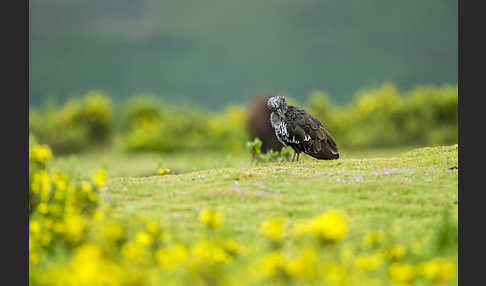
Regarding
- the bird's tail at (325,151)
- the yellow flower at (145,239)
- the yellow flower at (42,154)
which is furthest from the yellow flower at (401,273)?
the yellow flower at (42,154)

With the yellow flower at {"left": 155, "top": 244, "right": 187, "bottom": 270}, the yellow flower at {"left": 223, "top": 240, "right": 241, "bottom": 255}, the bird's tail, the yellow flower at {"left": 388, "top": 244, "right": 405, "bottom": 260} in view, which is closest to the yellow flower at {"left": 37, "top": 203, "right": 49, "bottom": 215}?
the yellow flower at {"left": 155, "top": 244, "right": 187, "bottom": 270}

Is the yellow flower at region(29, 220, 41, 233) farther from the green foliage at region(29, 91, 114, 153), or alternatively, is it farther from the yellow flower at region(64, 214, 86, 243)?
the green foliage at region(29, 91, 114, 153)

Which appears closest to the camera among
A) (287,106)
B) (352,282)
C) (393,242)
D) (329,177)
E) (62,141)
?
(352,282)

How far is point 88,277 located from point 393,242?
2.99 meters

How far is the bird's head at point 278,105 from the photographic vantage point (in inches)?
334

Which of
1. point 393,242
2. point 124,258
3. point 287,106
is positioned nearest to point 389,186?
point 393,242

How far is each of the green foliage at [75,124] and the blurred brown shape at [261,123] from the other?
12.0 meters

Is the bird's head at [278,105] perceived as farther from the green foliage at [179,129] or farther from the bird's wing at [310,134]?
the green foliage at [179,129]

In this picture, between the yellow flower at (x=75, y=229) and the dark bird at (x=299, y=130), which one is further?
the dark bird at (x=299, y=130)

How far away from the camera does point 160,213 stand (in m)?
6.19

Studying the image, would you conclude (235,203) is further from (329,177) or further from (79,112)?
(79,112)

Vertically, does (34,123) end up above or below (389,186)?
above

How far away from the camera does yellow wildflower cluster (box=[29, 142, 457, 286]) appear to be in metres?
A: 3.71

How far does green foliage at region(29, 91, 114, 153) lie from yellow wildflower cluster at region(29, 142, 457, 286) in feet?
59.3
